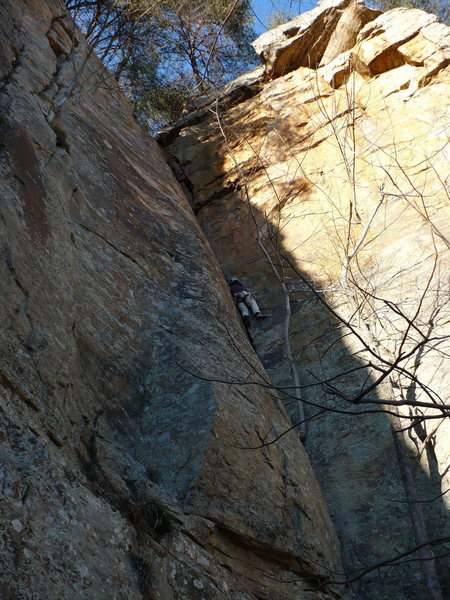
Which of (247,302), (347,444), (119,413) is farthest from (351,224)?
(119,413)

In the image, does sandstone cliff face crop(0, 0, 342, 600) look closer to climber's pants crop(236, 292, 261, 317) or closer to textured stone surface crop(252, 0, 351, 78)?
climber's pants crop(236, 292, 261, 317)

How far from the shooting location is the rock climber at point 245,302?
866 centimetres

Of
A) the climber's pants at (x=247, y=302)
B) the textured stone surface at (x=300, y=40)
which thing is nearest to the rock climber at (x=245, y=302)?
the climber's pants at (x=247, y=302)

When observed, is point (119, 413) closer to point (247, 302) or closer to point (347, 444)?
point (347, 444)

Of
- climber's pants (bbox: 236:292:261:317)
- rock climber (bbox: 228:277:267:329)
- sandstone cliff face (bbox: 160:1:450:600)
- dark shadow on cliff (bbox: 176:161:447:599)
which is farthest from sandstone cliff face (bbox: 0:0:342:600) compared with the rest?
climber's pants (bbox: 236:292:261:317)

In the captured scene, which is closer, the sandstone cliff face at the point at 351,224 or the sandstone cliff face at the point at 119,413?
the sandstone cliff face at the point at 119,413

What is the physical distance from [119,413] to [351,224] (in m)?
5.58

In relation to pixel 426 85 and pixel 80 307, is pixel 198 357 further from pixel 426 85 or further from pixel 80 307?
pixel 426 85

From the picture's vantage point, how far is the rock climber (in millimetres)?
8664

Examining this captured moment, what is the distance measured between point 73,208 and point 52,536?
3.22 meters

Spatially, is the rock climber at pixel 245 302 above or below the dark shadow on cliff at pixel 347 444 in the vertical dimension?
above

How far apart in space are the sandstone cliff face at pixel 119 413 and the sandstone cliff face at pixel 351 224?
2.92ft

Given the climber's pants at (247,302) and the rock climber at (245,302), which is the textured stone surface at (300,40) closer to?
the rock climber at (245,302)

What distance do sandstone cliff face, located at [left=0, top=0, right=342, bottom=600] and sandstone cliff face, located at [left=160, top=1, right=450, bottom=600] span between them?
0.89m
